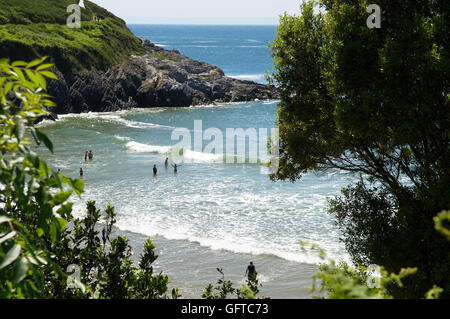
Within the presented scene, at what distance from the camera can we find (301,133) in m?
11.5

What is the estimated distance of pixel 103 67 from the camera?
81.9m

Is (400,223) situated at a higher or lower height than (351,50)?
lower

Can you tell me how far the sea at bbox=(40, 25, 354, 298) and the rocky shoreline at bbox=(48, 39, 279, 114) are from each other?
39.3 ft

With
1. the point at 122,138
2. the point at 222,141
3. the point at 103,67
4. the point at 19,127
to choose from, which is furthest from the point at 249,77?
the point at 19,127

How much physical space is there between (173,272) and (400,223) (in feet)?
37.0

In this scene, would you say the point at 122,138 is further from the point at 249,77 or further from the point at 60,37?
the point at 249,77

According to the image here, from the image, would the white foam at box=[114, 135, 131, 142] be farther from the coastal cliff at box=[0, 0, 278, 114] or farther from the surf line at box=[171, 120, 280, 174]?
the coastal cliff at box=[0, 0, 278, 114]

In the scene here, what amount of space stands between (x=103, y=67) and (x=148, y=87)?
891 cm

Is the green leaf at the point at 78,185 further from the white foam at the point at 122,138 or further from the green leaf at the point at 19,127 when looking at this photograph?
the white foam at the point at 122,138

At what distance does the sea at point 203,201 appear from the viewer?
2031cm

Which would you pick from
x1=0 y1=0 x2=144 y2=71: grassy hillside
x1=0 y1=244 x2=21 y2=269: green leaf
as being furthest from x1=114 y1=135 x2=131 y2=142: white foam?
x1=0 y1=244 x2=21 y2=269: green leaf

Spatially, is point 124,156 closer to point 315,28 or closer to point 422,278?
point 315,28

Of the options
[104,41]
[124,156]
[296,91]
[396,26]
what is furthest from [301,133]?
[104,41]

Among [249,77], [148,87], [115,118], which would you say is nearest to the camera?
[115,118]
